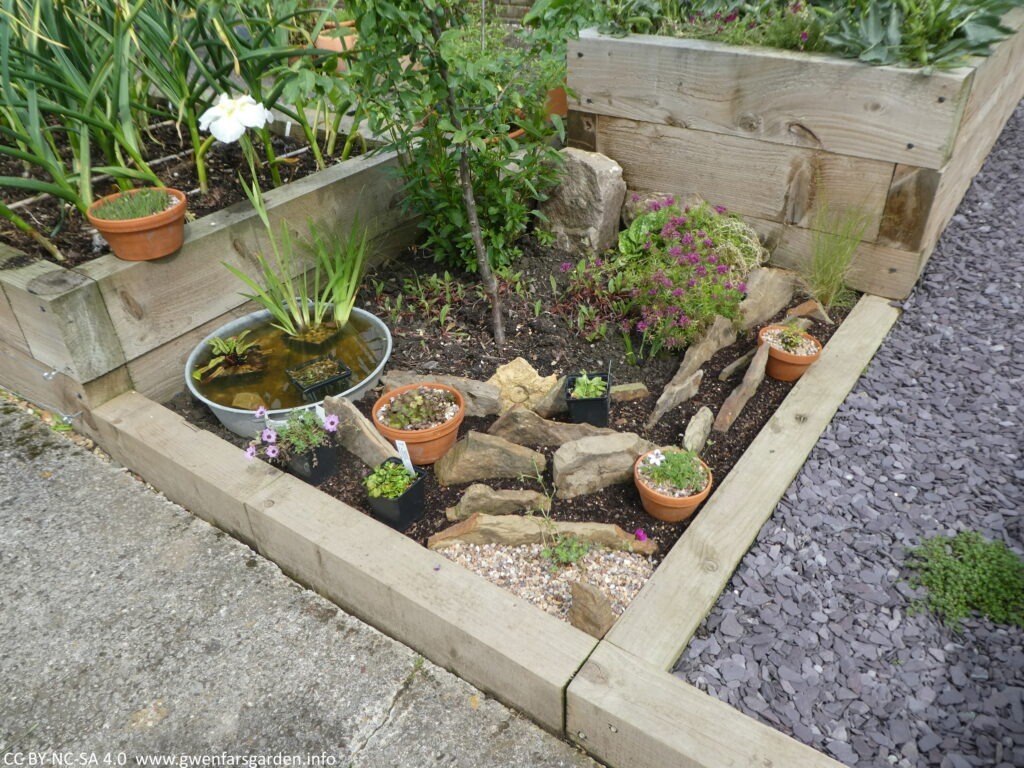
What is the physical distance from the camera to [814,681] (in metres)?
1.78

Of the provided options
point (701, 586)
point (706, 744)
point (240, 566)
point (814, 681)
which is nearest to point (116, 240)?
point (240, 566)

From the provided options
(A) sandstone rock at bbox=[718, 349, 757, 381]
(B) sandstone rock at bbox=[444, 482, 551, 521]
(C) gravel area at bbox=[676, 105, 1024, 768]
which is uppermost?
(A) sandstone rock at bbox=[718, 349, 757, 381]

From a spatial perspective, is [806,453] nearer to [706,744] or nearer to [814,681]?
[814,681]

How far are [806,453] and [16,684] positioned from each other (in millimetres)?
2307

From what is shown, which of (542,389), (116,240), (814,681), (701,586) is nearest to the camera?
(814,681)

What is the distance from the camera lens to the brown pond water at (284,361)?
8.46 ft

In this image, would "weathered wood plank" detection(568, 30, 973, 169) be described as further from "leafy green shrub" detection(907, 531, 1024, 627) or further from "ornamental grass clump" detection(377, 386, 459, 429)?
"ornamental grass clump" detection(377, 386, 459, 429)

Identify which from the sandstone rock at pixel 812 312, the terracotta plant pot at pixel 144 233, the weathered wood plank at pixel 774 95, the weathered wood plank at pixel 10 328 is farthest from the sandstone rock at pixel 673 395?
the weathered wood plank at pixel 10 328

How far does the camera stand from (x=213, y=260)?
271 cm

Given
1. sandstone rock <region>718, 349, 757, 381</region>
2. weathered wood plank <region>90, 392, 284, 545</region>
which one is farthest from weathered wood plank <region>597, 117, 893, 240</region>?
weathered wood plank <region>90, 392, 284, 545</region>

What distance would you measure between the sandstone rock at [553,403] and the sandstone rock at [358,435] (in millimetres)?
533

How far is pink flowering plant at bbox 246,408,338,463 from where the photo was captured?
2248mm

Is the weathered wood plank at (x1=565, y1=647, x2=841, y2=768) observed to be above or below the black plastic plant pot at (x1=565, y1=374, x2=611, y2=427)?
below

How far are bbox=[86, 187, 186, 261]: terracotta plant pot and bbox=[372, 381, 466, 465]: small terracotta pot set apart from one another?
2.90 feet
